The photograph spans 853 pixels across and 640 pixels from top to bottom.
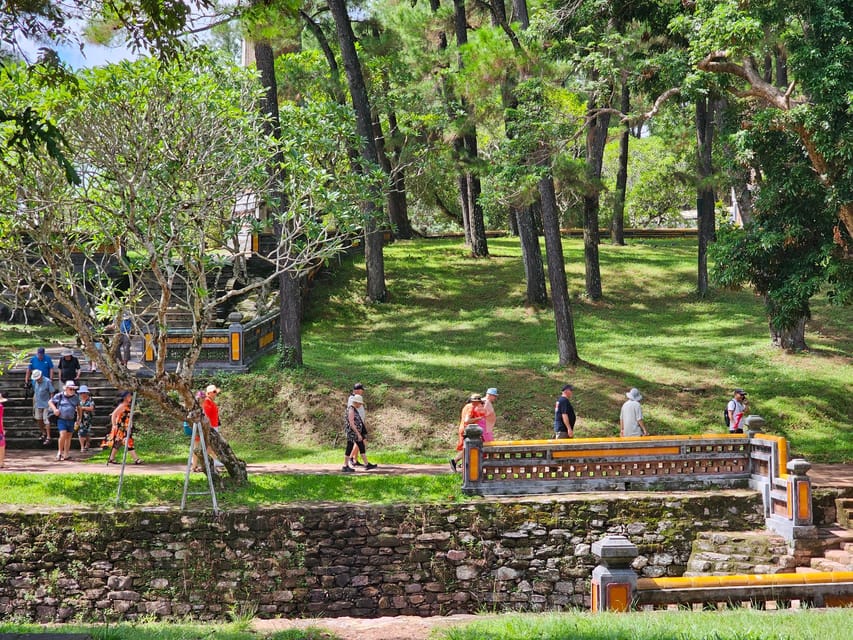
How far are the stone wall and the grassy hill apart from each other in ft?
14.2

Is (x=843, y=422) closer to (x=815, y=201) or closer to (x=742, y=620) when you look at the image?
(x=815, y=201)

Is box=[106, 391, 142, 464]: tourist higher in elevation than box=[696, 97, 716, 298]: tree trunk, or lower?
lower

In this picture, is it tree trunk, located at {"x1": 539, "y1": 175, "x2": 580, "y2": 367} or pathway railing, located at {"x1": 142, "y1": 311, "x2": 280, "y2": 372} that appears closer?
pathway railing, located at {"x1": 142, "y1": 311, "x2": 280, "y2": 372}

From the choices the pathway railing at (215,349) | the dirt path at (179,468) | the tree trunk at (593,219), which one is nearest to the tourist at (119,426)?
the dirt path at (179,468)

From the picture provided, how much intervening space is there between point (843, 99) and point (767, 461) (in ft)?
20.3

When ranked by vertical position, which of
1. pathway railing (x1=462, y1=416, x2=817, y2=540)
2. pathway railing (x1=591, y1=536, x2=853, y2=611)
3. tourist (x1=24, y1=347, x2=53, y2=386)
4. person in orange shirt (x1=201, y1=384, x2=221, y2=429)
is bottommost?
pathway railing (x1=591, y1=536, x2=853, y2=611)

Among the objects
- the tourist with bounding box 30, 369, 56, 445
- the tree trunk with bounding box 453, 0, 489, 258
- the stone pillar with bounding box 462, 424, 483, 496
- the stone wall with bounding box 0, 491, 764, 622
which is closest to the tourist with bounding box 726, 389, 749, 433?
the stone wall with bounding box 0, 491, 764, 622

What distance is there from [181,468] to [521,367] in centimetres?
946

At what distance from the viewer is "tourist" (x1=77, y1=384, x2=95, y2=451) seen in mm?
17703

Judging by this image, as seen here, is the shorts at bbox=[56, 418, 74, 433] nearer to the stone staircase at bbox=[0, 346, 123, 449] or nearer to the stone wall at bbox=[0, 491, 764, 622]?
the stone staircase at bbox=[0, 346, 123, 449]

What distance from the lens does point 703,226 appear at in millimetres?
30188

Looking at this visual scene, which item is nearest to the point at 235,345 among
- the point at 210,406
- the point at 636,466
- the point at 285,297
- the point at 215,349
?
the point at 215,349

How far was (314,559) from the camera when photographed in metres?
13.4

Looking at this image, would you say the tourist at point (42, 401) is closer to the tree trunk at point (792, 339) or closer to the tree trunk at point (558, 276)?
the tree trunk at point (558, 276)
